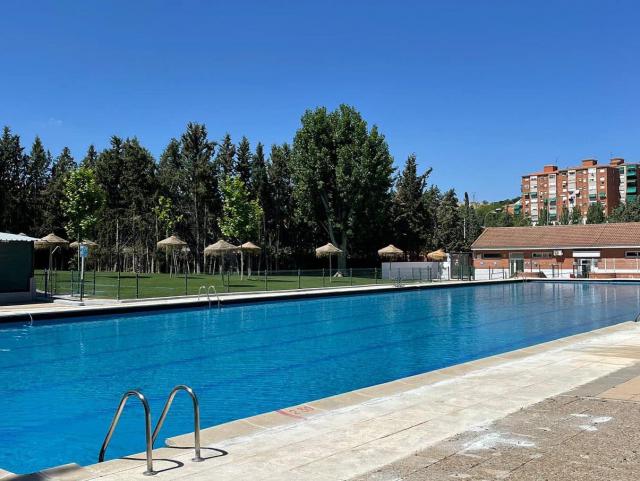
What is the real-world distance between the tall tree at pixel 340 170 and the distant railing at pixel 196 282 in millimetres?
6194

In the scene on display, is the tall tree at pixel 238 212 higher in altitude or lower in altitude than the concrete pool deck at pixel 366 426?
higher

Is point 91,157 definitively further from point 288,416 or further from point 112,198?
point 288,416

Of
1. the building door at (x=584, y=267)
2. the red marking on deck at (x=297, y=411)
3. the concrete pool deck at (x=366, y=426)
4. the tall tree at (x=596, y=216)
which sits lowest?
the red marking on deck at (x=297, y=411)

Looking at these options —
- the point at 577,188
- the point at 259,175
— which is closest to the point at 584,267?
the point at 259,175

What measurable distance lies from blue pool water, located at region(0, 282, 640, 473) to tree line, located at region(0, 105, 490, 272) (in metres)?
23.3

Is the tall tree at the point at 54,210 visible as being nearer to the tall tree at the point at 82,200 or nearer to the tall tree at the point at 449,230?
the tall tree at the point at 82,200

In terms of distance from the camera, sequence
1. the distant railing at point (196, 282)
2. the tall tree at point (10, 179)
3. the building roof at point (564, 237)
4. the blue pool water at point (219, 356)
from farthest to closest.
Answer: the building roof at point (564, 237) → the tall tree at point (10, 179) → the distant railing at point (196, 282) → the blue pool water at point (219, 356)

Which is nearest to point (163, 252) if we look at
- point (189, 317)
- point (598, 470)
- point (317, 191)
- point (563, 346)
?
point (317, 191)

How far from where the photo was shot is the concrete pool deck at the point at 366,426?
478 cm

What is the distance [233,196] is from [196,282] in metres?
13.8

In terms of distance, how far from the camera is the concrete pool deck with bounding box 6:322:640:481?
478 cm

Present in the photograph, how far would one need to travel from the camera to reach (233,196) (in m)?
47.0

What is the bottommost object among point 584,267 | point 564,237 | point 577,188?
point 584,267

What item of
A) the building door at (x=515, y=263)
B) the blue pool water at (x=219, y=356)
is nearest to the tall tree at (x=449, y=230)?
the building door at (x=515, y=263)
